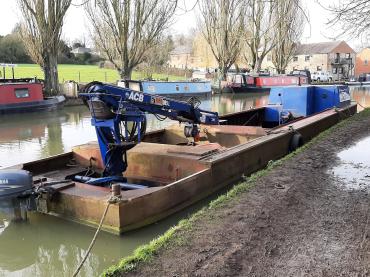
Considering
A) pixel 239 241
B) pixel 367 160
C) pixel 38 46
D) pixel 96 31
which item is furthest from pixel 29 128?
pixel 239 241

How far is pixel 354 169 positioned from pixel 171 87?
70.5 ft

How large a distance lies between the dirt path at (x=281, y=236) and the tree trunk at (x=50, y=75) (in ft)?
66.8

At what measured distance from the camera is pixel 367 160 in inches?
320

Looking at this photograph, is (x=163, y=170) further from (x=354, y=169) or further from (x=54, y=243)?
(x=354, y=169)

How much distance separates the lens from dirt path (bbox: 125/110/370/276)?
3703 millimetres

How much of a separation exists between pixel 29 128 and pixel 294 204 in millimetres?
13907

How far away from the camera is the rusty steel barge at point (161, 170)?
5457 mm

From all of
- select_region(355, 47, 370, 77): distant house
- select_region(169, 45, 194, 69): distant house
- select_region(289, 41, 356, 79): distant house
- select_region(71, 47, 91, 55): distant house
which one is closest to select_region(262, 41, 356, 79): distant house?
select_region(289, 41, 356, 79): distant house

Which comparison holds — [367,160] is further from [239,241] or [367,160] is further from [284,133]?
[239,241]

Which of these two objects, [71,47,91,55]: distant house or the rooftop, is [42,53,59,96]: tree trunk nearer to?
[71,47,91,55]: distant house

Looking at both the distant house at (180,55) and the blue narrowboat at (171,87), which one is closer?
the blue narrowboat at (171,87)

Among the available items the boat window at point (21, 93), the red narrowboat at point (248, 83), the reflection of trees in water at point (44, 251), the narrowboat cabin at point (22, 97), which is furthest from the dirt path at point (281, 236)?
the red narrowboat at point (248, 83)

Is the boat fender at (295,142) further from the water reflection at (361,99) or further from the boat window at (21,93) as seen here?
the boat window at (21,93)

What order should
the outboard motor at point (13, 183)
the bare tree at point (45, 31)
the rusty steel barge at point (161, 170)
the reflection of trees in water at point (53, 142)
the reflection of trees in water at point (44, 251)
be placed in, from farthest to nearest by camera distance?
1. the bare tree at point (45, 31)
2. the reflection of trees in water at point (53, 142)
3. the rusty steel barge at point (161, 170)
4. the outboard motor at point (13, 183)
5. the reflection of trees in water at point (44, 251)
